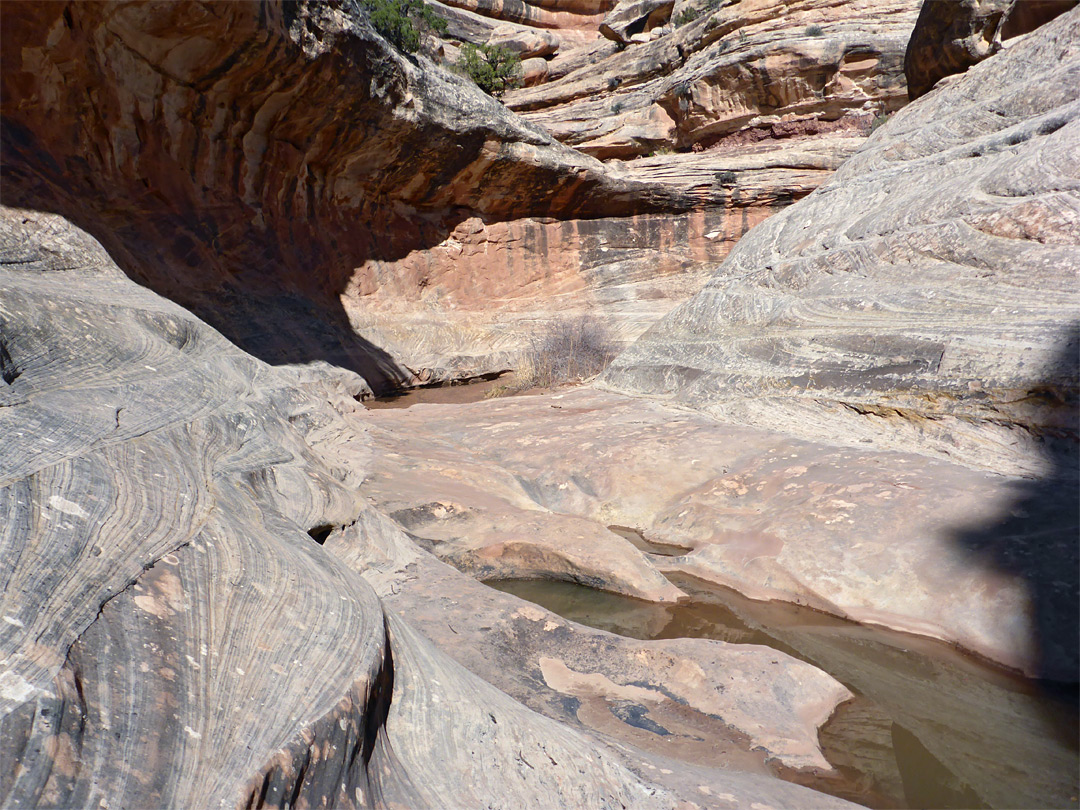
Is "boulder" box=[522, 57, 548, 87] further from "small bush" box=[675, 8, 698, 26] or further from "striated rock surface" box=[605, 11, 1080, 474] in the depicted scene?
"striated rock surface" box=[605, 11, 1080, 474]

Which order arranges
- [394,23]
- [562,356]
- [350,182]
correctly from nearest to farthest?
[562,356], [350,182], [394,23]

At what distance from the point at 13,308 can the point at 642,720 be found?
8.01 feet

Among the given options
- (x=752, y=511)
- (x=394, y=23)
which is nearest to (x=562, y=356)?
(x=752, y=511)

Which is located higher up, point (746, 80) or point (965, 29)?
point (746, 80)

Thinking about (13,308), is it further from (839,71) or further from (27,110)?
(839,71)

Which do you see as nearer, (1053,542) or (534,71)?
(1053,542)

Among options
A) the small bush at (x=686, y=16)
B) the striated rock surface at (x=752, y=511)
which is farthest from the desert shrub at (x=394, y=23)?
the striated rock surface at (x=752, y=511)

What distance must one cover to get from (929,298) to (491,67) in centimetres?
1333

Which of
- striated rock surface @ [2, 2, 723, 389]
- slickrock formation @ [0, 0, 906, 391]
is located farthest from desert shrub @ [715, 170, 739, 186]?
striated rock surface @ [2, 2, 723, 389]

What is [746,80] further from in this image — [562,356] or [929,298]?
[929,298]

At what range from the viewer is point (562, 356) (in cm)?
788

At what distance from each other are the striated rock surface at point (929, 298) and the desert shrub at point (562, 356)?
2018 millimetres

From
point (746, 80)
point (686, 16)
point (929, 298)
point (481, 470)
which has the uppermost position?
point (686, 16)

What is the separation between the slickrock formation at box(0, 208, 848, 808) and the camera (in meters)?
0.94
